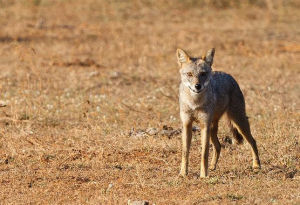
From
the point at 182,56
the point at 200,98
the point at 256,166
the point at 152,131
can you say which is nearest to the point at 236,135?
the point at 256,166

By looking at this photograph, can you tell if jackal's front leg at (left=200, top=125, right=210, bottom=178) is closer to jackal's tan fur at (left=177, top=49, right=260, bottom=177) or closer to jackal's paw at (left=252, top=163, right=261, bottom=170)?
jackal's tan fur at (left=177, top=49, right=260, bottom=177)

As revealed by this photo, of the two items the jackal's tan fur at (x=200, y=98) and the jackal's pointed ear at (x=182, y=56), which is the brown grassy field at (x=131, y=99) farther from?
the jackal's pointed ear at (x=182, y=56)

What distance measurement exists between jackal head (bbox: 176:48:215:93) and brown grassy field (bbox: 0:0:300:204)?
1052mm

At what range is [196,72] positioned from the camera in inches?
299

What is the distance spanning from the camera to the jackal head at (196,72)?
7570mm

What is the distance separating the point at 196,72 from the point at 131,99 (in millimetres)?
5344

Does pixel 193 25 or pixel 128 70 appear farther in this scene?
pixel 193 25

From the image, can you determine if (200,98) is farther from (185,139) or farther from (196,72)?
(185,139)

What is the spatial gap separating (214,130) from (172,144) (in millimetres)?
1049

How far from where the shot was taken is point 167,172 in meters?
8.06

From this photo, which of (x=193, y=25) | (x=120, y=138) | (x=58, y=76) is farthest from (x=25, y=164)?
(x=193, y=25)

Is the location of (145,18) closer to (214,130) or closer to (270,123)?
(270,123)

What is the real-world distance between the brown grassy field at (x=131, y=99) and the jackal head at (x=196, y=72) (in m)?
1.05

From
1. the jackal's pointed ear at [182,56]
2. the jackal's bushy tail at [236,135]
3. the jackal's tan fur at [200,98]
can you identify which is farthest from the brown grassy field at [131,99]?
the jackal's pointed ear at [182,56]
